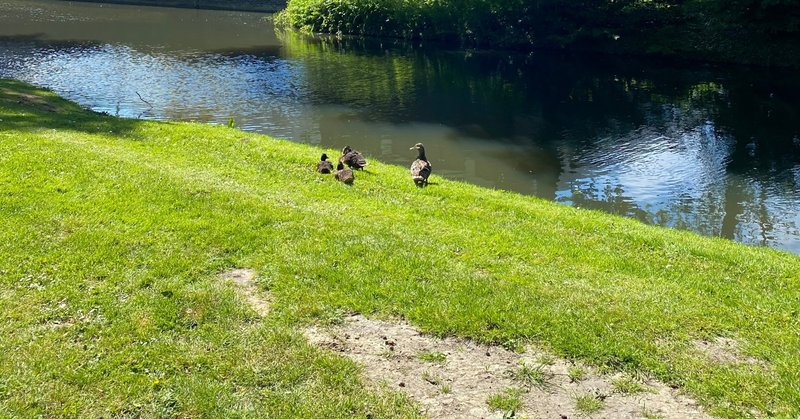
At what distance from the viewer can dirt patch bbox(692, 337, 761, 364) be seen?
636cm

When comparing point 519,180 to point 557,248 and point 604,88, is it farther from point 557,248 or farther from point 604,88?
point 604,88

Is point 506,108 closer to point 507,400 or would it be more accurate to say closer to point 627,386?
point 627,386

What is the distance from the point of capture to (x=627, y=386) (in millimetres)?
5914

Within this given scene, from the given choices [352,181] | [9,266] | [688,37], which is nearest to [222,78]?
[352,181]

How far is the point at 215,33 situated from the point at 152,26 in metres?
6.19

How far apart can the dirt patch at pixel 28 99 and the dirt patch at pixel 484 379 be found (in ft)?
52.5

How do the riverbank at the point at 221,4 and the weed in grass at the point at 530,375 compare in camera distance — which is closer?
the weed in grass at the point at 530,375

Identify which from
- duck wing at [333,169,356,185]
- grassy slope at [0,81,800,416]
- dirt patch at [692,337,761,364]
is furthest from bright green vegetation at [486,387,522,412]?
duck wing at [333,169,356,185]

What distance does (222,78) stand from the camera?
3008cm

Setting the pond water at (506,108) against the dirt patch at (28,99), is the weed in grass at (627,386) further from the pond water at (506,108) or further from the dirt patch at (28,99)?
the dirt patch at (28,99)

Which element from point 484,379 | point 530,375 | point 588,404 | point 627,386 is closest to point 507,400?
point 484,379

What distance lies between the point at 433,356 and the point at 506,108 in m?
21.5

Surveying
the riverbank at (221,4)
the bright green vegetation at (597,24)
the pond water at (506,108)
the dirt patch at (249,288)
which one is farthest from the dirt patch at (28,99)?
the riverbank at (221,4)

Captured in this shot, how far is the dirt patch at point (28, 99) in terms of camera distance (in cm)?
1876
